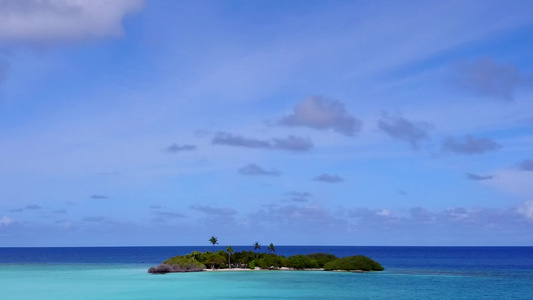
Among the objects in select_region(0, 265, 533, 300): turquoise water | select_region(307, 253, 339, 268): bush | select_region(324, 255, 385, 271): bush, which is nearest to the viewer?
select_region(0, 265, 533, 300): turquoise water

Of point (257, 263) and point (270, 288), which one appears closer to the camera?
point (270, 288)

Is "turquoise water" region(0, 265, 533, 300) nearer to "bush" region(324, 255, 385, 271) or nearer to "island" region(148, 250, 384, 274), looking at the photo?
"bush" region(324, 255, 385, 271)

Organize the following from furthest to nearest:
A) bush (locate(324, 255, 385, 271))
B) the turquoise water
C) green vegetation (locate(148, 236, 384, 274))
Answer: bush (locate(324, 255, 385, 271))
green vegetation (locate(148, 236, 384, 274))
the turquoise water

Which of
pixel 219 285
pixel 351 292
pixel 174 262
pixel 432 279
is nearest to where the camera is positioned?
pixel 351 292

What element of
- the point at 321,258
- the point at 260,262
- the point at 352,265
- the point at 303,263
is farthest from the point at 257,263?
the point at 352,265

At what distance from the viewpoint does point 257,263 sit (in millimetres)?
134875

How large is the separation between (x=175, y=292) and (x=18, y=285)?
3204 cm

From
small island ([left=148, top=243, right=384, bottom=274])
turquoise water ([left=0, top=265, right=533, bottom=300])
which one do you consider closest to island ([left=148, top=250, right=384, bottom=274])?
small island ([left=148, top=243, right=384, bottom=274])

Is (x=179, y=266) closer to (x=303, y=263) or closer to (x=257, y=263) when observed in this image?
(x=257, y=263)

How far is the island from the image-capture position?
411ft

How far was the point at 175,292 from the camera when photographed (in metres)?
78.4

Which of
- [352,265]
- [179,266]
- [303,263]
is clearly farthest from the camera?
[303,263]

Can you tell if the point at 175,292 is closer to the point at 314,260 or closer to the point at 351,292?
the point at 351,292

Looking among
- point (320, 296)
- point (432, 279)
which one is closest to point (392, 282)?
point (432, 279)
